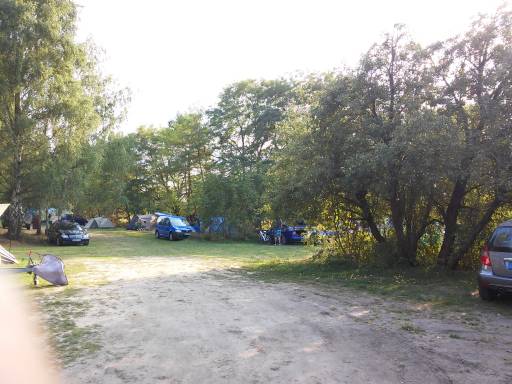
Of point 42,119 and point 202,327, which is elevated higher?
point 42,119

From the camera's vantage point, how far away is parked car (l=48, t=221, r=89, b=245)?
24438 millimetres

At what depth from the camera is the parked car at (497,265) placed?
746 centimetres

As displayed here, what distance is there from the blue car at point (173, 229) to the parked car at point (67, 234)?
5.57 metres

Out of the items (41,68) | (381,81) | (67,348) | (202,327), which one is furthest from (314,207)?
(41,68)

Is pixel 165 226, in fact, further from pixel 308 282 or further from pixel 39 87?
pixel 308 282

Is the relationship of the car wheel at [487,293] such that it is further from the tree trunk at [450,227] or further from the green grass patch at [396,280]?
the tree trunk at [450,227]

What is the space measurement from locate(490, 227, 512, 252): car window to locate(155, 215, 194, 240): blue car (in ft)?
75.1

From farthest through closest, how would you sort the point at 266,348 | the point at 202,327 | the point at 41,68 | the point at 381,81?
the point at 41,68 < the point at 381,81 < the point at 202,327 < the point at 266,348

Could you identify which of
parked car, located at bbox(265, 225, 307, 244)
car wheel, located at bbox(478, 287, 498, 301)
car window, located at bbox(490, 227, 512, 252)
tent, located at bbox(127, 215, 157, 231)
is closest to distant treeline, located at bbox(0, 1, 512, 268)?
car window, located at bbox(490, 227, 512, 252)

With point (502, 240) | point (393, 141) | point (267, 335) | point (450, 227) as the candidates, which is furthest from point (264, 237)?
point (267, 335)

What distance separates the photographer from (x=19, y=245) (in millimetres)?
24156

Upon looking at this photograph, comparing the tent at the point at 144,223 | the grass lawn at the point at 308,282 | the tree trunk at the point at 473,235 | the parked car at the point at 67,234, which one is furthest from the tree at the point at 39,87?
the tree trunk at the point at 473,235

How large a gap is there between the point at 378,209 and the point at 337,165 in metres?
2.28

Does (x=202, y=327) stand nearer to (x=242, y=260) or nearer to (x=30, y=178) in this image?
(x=242, y=260)
